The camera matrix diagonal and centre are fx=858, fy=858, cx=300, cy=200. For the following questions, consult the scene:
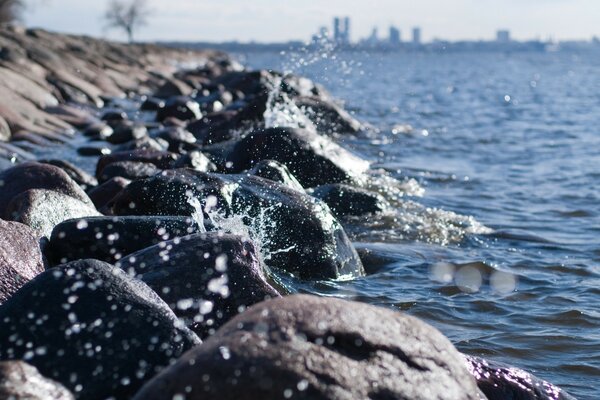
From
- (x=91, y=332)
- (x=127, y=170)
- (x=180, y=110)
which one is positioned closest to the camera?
(x=91, y=332)

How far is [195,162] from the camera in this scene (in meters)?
9.69

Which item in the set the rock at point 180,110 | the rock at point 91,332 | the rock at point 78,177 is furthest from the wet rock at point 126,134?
the rock at point 91,332

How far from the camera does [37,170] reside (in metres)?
7.10

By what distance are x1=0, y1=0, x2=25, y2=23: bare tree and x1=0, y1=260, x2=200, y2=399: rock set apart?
139 ft

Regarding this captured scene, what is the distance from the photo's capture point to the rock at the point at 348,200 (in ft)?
28.9

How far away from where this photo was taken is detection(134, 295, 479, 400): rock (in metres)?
2.83

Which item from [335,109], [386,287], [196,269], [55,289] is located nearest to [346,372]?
[55,289]

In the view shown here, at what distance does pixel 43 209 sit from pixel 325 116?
11.9 metres

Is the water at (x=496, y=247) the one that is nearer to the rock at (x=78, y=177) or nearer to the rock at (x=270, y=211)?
the rock at (x=270, y=211)

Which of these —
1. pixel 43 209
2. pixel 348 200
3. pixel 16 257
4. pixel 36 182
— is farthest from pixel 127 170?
pixel 16 257

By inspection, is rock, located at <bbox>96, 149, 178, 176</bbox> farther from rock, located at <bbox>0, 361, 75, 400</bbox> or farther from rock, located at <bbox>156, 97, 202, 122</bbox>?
rock, located at <bbox>156, 97, 202, 122</bbox>

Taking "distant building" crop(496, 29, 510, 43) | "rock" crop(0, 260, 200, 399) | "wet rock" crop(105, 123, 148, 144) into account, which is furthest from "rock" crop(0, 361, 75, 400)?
"distant building" crop(496, 29, 510, 43)

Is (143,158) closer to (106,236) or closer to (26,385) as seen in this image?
(106,236)

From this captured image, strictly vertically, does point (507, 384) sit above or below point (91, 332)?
below
